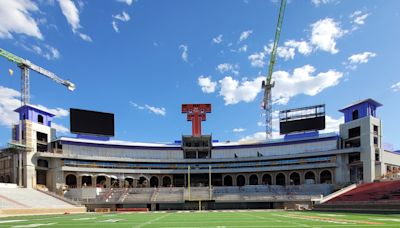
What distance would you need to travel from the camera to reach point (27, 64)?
272ft

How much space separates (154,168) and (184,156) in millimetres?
8133

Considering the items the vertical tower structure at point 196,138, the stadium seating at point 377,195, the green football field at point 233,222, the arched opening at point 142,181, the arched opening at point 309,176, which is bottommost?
the arched opening at point 142,181

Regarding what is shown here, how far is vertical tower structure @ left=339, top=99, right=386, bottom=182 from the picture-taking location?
65.4m

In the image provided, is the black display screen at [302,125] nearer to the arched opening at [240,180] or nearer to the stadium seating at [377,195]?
the arched opening at [240,180]

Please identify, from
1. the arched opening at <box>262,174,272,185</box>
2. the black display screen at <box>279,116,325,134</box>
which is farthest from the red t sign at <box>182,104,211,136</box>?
the arched opening at <box>262,174,272,185</box>

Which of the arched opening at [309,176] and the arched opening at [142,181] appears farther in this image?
the arched opening at [142,181]

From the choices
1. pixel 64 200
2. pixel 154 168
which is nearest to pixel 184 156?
pixel 154 168

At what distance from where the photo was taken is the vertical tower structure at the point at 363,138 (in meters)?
65.4

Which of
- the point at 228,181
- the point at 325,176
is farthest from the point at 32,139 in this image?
the point at 325,176

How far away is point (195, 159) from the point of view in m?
81.2

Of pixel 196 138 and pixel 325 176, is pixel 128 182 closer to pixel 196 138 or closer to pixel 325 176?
pixel 196 138

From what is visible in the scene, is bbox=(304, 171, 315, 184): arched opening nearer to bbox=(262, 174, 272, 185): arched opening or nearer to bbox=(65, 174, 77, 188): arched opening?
bbox=(262, 174, 272, 185): arched opening

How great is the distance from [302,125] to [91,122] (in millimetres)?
47716

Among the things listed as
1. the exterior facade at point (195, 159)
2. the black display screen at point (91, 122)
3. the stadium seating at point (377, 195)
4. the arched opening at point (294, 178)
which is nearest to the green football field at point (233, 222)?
the stadium seating at point (377, 195)
